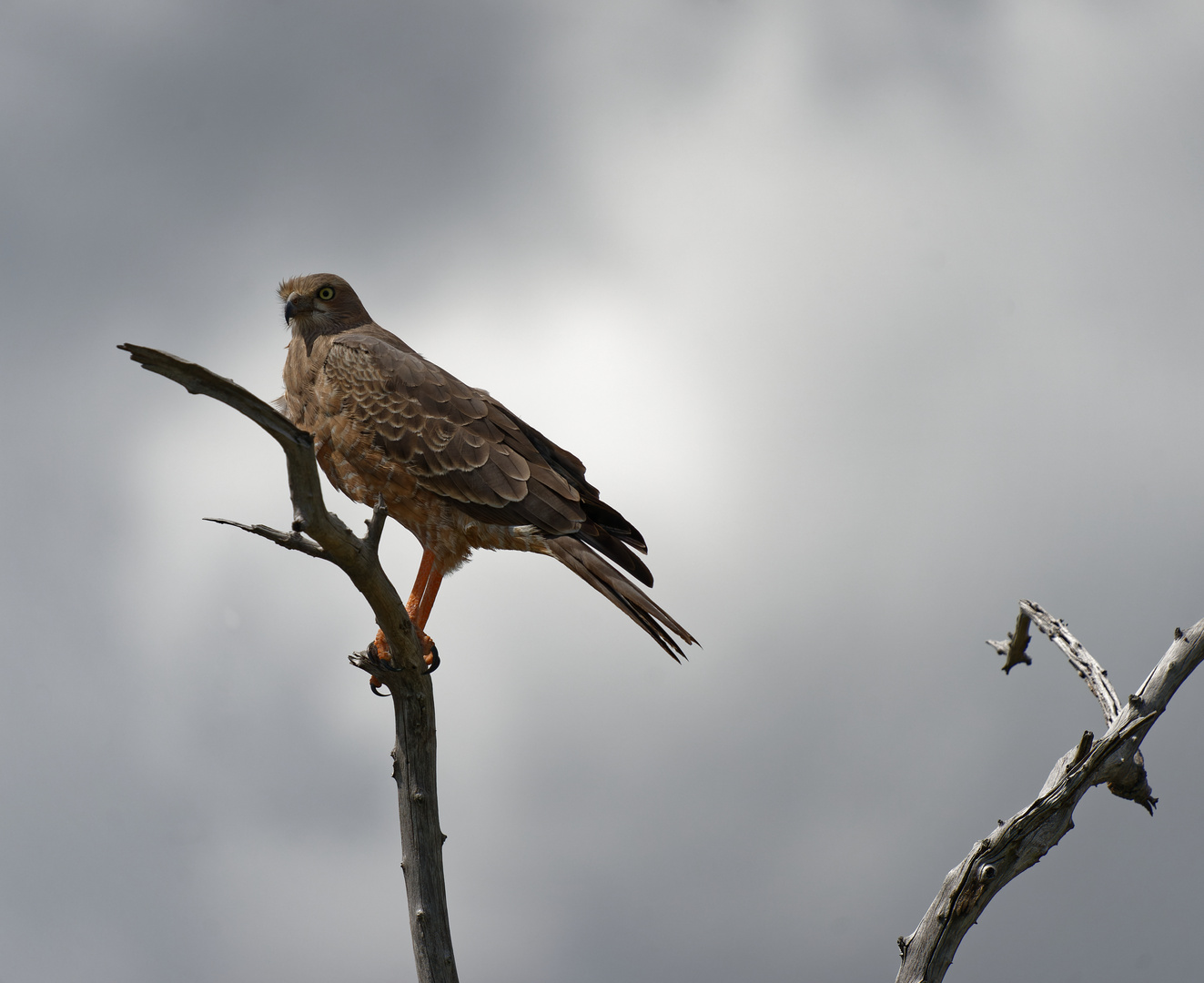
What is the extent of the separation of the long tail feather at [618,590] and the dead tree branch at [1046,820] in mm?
1864

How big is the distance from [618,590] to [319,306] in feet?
9.90

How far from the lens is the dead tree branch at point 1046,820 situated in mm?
4523

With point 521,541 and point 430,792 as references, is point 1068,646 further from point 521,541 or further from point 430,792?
point 430,792

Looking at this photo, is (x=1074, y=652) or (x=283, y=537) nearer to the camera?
(x=283, y=537)

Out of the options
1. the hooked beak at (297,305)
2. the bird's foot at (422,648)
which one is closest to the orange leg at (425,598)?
the bird's foot at (422,648)

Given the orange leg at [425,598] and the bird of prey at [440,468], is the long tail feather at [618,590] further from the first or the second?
the orange leg at [425,598]

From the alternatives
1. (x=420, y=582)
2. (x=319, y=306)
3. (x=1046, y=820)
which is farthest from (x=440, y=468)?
(x=1046, y=820)

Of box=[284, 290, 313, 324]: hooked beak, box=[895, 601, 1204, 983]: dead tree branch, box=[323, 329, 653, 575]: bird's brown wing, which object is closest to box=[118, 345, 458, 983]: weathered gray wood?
box=[323, 329, 653, 575]: bird's brown wing

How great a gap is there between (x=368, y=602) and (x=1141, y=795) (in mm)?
4659

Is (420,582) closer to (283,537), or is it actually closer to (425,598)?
(425,598)

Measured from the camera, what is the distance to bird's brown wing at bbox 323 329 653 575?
17.1 ft

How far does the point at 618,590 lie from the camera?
15.7ft

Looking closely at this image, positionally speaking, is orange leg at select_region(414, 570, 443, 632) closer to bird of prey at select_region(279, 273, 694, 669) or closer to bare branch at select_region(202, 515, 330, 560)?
bird of prey at select_region(279, 273, 694, 669)

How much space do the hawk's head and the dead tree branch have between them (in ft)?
16.5
